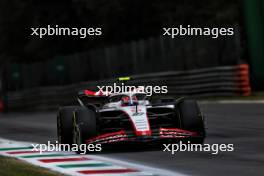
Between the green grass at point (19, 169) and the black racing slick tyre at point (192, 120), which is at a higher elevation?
the black racing slick tyre at point (192, 120)

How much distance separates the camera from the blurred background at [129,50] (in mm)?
28891

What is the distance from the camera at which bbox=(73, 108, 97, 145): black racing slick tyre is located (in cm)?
1326

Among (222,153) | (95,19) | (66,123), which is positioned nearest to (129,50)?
(95,19)

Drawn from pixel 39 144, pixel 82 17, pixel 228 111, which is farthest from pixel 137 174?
pixel 82 17

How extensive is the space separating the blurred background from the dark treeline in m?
0.05

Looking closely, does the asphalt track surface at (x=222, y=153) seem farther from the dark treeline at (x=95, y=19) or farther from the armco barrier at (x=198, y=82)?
the dark treeline at (x=95, y=19)

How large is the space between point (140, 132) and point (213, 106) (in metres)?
12.0

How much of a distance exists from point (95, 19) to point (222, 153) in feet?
124

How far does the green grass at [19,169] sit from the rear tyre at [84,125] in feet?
3.56

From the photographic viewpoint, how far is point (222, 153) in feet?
40.5

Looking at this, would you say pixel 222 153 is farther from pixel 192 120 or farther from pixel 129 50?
pixel 129 50

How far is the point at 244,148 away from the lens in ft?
42.4

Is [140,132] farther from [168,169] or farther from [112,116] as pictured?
[168,169]

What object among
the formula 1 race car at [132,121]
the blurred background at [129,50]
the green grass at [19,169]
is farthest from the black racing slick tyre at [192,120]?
the blurred background at [129,50]
